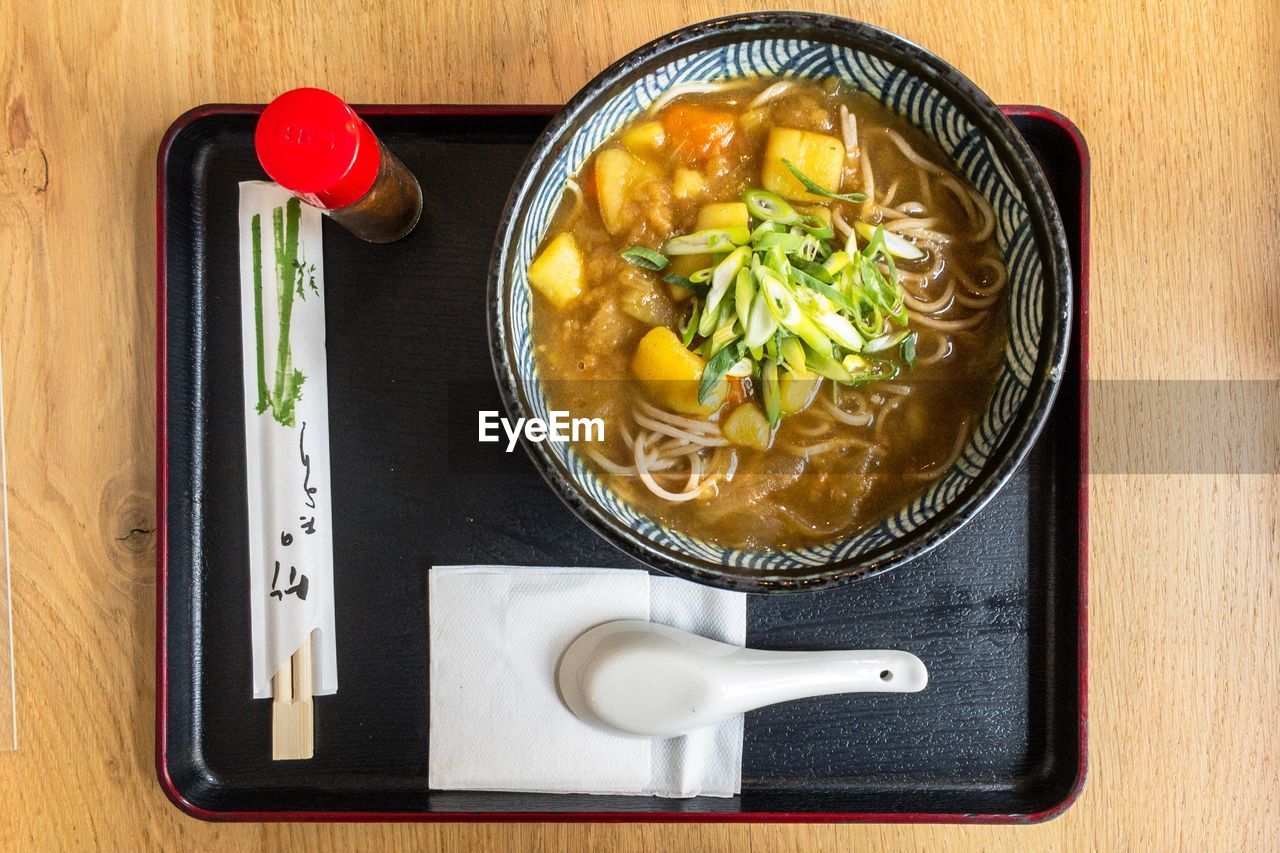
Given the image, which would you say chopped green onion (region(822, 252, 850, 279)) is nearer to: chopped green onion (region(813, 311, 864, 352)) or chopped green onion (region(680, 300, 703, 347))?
chopped green onion (region(813, 311, 864, 352))

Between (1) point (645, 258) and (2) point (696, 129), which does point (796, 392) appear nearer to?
(1) point (645, 258)

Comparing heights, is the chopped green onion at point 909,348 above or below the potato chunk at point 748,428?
above

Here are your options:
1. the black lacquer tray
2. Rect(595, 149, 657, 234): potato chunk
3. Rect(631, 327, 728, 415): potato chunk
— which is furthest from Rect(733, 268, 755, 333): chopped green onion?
the black lacquer tray

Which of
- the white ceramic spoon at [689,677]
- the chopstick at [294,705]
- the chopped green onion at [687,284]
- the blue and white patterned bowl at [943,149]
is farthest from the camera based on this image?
the chopstick at [294,705]

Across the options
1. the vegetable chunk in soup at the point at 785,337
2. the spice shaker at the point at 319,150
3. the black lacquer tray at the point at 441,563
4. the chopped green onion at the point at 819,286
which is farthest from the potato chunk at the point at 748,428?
the spice shaker at the point at 319,150

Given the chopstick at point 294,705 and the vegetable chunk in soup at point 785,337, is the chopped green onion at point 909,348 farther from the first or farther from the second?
the chopstick at point 294,705

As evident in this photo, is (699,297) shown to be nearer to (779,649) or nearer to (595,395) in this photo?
(595,395)
